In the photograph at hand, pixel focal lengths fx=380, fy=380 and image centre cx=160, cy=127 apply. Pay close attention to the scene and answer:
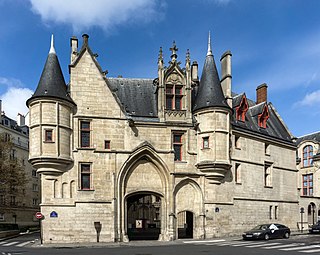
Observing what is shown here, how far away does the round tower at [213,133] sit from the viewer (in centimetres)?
2705

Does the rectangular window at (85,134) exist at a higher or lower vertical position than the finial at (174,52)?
lower

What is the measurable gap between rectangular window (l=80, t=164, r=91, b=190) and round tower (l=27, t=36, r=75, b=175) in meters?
1.02

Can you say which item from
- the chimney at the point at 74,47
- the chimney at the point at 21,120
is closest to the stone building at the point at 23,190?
the chimney at the point at 21,120

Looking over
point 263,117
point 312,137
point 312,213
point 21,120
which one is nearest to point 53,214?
point 263,117

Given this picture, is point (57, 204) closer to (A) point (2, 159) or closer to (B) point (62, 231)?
(B) point (62, 231)

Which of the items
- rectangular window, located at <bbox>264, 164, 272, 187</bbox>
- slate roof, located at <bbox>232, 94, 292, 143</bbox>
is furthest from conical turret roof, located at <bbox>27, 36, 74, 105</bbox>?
rectangular window, located at <bbox>264, 164, 272, 187</bbox>

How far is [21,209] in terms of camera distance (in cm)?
5662

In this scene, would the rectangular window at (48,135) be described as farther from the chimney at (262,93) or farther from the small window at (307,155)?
the small window at (307,155)

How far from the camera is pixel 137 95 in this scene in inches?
1145

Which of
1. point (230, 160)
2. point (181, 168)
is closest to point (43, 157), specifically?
point (181, 168)

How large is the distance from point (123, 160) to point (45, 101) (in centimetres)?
653

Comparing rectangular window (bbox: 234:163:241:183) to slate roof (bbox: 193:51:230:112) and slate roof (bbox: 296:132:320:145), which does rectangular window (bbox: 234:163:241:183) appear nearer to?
slate roof (bbox: 193:51:230:112)

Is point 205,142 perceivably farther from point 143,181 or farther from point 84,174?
point 84,174

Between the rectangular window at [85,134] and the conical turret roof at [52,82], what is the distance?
1.86 metres
